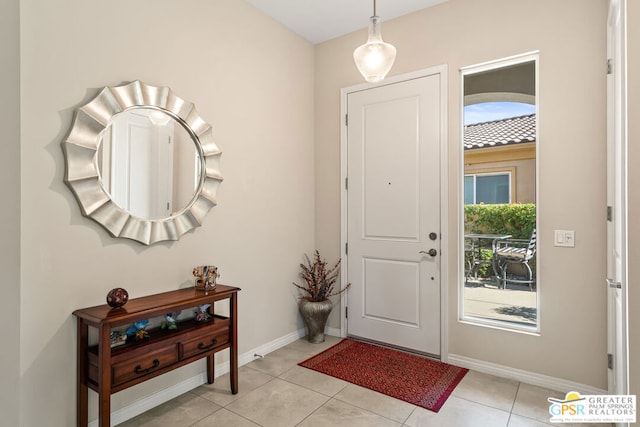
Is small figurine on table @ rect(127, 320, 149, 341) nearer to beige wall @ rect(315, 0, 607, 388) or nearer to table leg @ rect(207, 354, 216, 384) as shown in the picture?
table leg @ rect(207, 354, 216, 384)

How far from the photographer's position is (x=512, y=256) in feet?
9.22

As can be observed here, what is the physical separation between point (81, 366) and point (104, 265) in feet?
1.80

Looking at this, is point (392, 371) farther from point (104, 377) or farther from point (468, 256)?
point (104, 377)

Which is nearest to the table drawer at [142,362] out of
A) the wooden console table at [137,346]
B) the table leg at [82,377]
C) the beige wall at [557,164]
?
the wooden console table at [137,346]

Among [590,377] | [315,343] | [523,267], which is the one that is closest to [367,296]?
[315,343]

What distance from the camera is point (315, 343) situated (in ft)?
11.3

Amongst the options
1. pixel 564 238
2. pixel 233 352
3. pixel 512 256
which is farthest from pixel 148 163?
pixel 564 238

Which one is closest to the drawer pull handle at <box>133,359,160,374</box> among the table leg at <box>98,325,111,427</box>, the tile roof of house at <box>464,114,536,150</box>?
the table leg at <box>98,325,111,427</box>

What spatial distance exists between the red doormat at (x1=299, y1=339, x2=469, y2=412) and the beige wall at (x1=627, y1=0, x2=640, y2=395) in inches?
50.8

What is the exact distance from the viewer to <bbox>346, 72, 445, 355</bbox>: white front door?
10.1ft

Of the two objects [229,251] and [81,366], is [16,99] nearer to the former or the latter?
[81,366]

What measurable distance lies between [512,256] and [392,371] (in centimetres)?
129

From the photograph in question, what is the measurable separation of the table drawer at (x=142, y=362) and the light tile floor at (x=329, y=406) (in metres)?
0.40

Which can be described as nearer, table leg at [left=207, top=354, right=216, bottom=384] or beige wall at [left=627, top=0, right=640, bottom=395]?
beige wall at [left=627, top=0, right=640, bottom=395]
